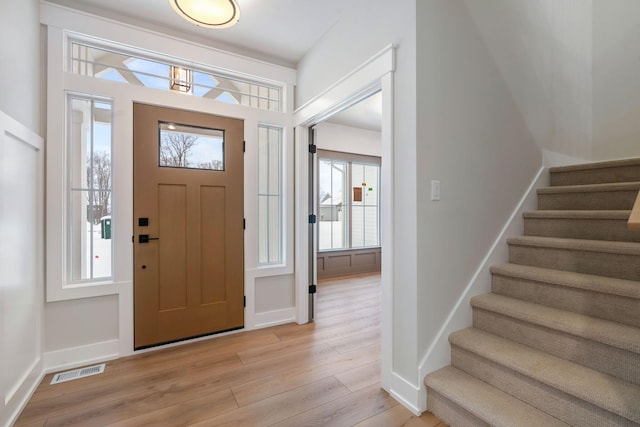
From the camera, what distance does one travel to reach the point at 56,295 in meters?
2.21

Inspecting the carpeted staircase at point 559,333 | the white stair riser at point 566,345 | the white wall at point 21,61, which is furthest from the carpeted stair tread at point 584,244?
the white wall at point 21,61

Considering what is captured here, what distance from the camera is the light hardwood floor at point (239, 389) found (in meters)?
1.70

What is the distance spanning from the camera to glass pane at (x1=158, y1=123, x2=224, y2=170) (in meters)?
2.66

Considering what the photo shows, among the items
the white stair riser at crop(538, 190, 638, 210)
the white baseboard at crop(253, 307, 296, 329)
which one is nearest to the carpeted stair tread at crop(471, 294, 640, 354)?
the white stair riser at crop(538, 190, 638, 210)

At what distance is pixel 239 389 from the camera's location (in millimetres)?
1977

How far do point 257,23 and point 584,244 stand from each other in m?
3.13

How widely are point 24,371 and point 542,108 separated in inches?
179

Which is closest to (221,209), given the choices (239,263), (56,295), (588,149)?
(239,263)

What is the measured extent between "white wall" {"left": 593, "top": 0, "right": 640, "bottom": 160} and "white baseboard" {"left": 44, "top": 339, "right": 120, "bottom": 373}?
511 centimetres

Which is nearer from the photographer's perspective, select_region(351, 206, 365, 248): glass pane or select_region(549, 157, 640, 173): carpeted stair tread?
select_region(549, 157, 640, 173): carpeted stair tread

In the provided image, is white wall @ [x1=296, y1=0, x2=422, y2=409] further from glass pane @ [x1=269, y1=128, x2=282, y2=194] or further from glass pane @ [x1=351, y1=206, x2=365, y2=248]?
glass pane @ [x1=351, y1=206, x2=365, y2=248]

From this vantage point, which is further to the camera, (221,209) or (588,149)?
(588,149)

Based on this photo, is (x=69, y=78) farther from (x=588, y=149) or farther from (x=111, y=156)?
(x=588, y=149)

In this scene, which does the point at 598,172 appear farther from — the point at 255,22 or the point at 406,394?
the point at 255,22
